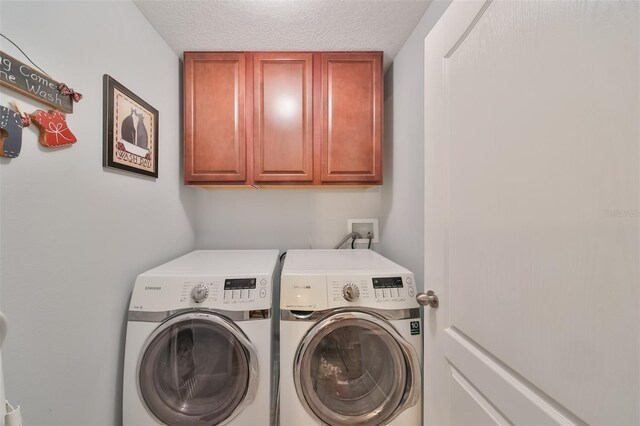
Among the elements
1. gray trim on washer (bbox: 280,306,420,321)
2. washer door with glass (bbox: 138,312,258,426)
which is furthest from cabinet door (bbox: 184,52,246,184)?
gray trim on washer (bbox: 280,306,420,321)

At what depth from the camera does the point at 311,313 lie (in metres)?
1.12

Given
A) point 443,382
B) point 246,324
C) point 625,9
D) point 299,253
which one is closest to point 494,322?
point 443,382

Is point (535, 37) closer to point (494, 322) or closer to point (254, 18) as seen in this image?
point (494, 322)

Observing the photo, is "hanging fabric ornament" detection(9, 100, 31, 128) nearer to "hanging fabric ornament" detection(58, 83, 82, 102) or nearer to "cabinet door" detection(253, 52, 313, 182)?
"hanging fabric ornament" detection(58, 83, 82, 102)

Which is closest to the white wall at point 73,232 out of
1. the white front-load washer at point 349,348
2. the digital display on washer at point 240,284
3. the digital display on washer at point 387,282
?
the digital display on washer at point 240,284

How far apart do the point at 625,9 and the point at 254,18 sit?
4.84 feet

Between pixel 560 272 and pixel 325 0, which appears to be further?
pixel 325 0

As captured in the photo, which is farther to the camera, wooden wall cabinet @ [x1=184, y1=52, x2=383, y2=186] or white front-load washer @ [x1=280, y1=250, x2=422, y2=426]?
wooden wall cabinet @ [x1=184, y1=52, x2=383, y2=186]

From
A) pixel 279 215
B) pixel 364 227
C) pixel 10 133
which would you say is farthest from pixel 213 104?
pixel 364 227

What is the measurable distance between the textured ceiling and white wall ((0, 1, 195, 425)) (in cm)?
20

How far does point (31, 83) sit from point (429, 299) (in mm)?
1511

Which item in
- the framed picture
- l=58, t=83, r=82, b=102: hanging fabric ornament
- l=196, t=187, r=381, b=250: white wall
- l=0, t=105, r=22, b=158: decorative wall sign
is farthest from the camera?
l=196, t=187, r=381, b=250: white wall

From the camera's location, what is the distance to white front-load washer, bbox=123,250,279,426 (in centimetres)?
106

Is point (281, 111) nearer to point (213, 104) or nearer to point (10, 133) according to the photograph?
point (213, 104)
